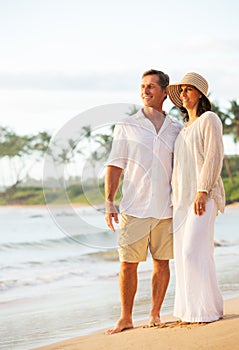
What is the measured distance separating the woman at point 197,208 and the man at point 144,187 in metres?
0.09

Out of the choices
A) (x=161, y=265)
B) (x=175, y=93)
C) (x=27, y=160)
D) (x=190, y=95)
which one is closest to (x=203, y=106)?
(x=190, y=95)

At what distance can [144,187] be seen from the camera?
4188 millimetres

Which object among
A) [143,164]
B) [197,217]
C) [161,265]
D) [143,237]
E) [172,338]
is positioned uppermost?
[143,164]

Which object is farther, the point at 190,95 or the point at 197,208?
the point at 190,95

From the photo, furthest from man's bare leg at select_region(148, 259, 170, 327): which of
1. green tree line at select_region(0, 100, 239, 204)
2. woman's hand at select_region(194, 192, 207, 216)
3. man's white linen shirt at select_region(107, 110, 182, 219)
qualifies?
green tree line at select_region(0, 100, 239, 204)

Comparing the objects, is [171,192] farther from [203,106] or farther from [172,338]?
[172,338]

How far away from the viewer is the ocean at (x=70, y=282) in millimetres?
4520

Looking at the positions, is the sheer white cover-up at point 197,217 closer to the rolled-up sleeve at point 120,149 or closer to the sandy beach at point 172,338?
the sandy beach at point 172,338

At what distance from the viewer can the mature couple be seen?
4031 mm

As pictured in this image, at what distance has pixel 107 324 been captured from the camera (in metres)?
5.20

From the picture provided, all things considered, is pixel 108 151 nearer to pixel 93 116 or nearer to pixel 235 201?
pixel 93 116

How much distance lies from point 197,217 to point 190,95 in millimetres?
701

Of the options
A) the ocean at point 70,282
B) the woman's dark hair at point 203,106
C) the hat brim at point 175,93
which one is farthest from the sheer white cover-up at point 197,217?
the ocean at point 70,282

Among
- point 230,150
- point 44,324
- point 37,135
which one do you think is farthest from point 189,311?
point 230,150
